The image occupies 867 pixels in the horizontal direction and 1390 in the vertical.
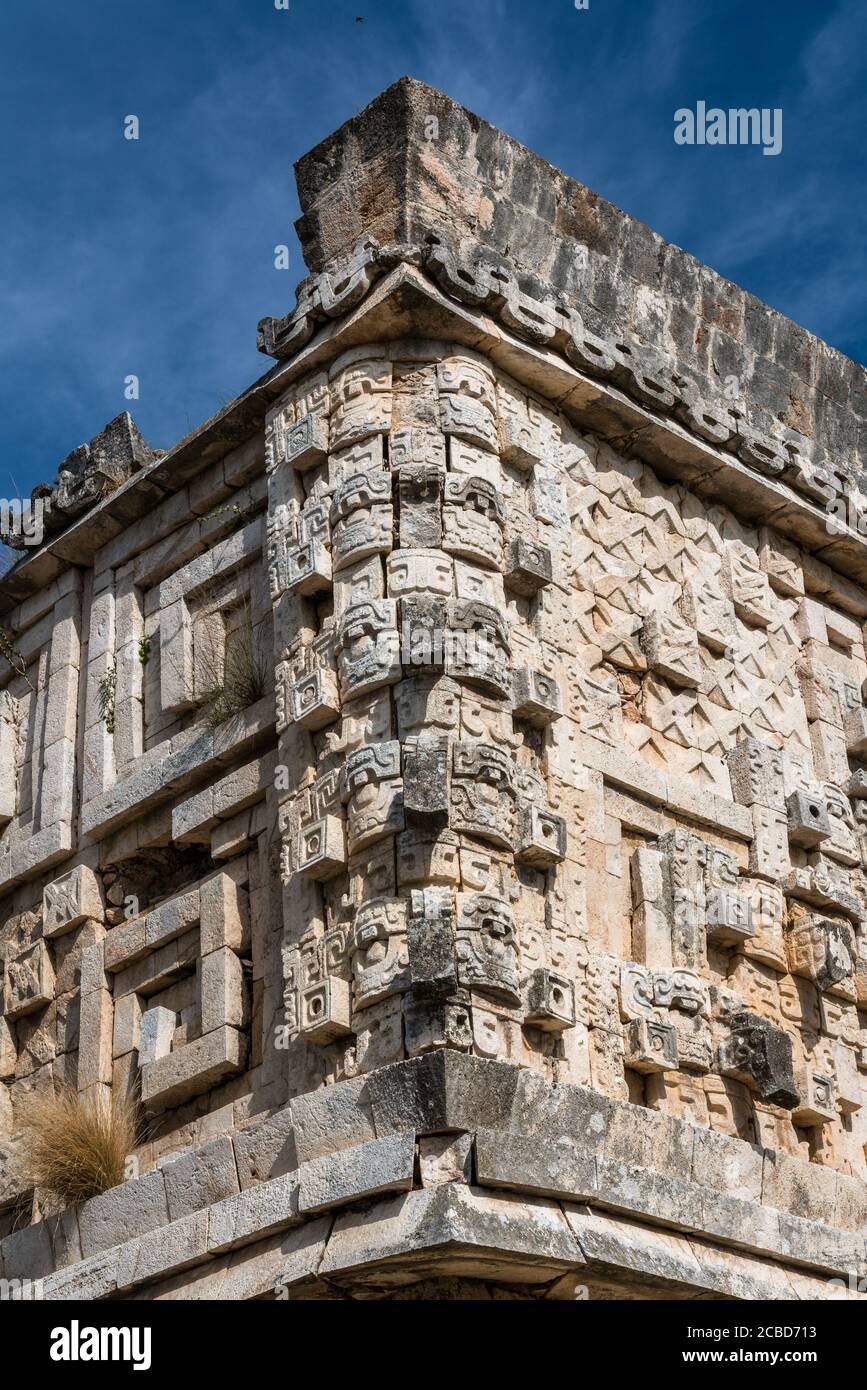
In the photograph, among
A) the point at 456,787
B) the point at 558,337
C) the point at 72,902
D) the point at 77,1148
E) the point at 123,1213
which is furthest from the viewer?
the point at 72,902

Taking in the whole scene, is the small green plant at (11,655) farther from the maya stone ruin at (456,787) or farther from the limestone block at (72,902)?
the limestone block at (72,902)

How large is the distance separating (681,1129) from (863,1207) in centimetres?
146

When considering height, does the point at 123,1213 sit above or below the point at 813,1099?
below

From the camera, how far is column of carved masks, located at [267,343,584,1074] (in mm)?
10000

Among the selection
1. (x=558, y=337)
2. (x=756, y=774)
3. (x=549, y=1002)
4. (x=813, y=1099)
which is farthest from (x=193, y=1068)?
(x=558, y=337)

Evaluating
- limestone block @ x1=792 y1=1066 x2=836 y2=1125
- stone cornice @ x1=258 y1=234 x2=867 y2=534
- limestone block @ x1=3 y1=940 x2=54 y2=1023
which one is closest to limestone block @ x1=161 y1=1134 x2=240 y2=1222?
limestone block @ x1=3 y1=940 x2=54 y2=1023

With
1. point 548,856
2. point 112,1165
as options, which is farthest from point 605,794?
point 112,1165

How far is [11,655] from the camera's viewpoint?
14164mm

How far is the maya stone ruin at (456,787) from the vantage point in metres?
9.87

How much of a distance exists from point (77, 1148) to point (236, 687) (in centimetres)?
253

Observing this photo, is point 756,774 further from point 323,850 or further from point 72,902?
point 72,902

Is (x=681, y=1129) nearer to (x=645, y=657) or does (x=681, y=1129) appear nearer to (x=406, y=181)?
(x=645, y=657)

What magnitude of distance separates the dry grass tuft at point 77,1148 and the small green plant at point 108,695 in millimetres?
2454

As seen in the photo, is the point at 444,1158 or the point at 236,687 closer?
the point at 444,1158
